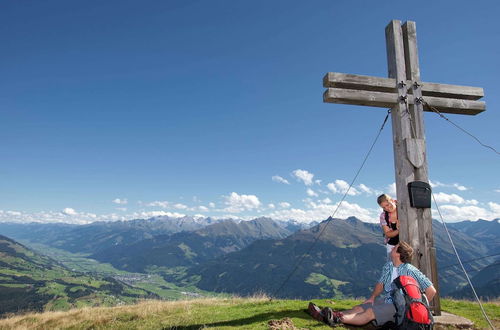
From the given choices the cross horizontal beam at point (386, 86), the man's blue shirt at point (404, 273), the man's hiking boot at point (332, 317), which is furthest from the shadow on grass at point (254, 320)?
the cross horizontal beam at point (386, 86)

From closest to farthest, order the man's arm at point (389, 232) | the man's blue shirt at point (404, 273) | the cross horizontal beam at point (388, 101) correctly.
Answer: the man's blue shirt at point (404, 273), the cross horizontal beam at point (388, 101), the man's arm at point (389, 232)

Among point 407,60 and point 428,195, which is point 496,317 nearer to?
point 428,195

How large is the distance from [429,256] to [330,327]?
3.18m

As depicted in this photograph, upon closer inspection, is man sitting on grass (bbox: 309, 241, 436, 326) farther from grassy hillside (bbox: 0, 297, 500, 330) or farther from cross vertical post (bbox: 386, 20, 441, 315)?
cross vertical post (bbox: 386, 20, 441, 315)

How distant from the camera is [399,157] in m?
8.41

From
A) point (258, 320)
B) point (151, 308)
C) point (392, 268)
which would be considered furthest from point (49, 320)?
point (392, 268)

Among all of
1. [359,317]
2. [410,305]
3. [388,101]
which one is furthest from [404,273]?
[388,101]

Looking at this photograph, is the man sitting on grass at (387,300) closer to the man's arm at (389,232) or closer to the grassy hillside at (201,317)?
the grassy hillside at (201,317)

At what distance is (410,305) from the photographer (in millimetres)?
6223

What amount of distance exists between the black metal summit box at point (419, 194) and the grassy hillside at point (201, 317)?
3.46 m

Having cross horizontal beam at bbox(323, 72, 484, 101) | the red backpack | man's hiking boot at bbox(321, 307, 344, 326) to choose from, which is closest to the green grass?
the red backpack

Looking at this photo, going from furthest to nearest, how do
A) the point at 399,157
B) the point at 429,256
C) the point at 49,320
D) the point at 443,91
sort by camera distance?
1. the point at 49,320
2. the point at 443,91
3. the point at 399,157
4. the point at 429,256

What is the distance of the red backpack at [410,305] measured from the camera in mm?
6074

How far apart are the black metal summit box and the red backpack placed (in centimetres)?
217
